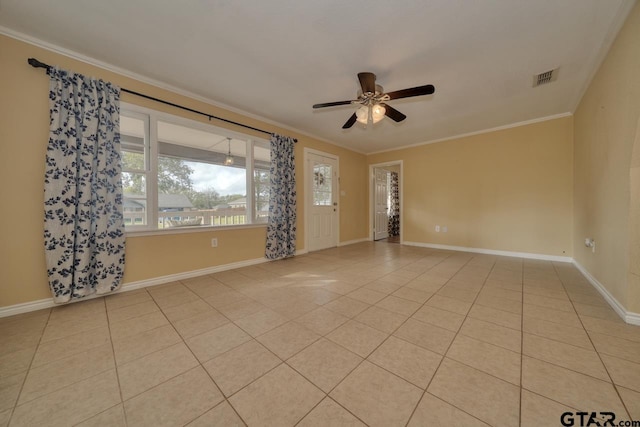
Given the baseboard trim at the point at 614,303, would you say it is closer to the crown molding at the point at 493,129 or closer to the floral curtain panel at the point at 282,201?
the crown molding at the point at 493,129

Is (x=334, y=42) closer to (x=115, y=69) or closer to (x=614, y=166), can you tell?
(x=115, y=69)

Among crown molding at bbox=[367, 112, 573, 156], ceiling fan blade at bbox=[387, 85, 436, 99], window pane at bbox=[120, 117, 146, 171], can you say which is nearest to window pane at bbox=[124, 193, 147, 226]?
window pane at bbox=[120, 117, 146, 171]

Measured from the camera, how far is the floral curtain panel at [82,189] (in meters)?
2.12

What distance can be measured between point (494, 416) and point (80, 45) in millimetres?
4221

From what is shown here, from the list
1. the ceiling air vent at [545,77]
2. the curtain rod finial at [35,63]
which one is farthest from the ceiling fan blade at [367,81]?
the curtain rod finial at [35,63]

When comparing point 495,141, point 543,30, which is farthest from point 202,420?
point 495,141

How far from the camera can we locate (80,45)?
7.14 ft

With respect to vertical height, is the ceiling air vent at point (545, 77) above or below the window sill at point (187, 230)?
above

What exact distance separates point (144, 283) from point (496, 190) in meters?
5.94

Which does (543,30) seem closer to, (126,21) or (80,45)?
(126,21)

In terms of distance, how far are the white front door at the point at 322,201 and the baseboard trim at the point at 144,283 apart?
1.35 meters

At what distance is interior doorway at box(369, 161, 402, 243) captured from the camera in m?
6.19

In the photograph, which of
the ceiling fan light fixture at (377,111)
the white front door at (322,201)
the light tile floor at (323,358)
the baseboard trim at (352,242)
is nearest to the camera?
the light tile floor at (323,358)

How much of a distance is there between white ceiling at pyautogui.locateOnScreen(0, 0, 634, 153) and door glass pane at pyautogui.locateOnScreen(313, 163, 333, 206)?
6.20 feet
